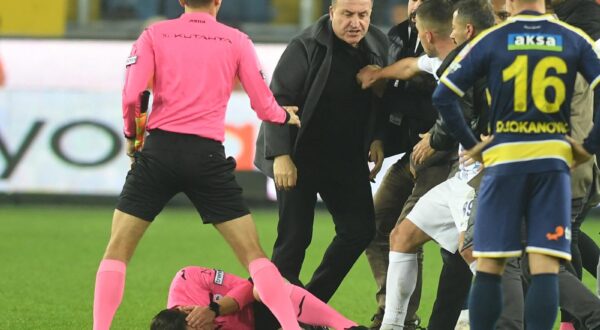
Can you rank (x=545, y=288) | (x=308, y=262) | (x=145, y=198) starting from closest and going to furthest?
(x=545, y=288) → (x=145, y=198) → (x=308, y=262)

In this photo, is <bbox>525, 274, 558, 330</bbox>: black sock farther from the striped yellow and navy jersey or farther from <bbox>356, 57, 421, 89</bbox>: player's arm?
<bbox>356, 57, 421, 89</bbox>: player's arm

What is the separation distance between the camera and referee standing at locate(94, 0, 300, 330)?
20.4 feet

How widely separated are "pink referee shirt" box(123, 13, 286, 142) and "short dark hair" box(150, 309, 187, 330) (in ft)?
2.90

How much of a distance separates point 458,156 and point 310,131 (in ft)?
2.56

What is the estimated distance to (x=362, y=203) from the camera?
23.4ft

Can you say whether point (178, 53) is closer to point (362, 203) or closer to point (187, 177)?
point (187, 177)

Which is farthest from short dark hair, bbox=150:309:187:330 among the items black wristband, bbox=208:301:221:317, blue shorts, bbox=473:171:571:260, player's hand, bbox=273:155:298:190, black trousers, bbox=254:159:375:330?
blue shorts, bbox=473:171:571:260

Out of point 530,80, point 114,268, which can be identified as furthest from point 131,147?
point 530,80

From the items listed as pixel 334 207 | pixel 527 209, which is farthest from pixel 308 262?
pixel 527 209

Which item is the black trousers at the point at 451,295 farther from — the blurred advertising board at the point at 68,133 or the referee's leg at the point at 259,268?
the blurred advertising board at the point at 68,133

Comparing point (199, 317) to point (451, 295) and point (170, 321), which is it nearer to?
point (170, 321)

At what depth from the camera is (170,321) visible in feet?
21.4

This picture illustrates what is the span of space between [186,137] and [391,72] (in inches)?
50.0

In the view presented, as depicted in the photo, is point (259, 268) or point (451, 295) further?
point (451, 295)
